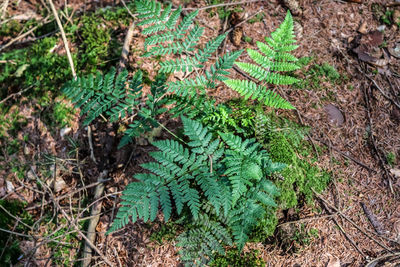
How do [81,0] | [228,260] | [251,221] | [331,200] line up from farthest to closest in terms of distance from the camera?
[81,0] → [331,200] → [228,260] → [251,221]

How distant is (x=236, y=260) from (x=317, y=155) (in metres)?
1.61

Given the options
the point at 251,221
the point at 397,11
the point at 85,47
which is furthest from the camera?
the point at 85,47

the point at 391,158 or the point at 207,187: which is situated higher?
the point at 207,187

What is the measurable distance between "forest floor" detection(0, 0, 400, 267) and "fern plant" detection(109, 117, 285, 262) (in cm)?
56

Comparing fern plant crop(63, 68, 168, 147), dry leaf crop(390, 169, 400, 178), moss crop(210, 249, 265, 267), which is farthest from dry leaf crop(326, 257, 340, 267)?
fern plant crop(63, 68, 168, 147)

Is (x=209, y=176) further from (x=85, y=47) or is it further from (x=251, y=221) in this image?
(x=85, y=47)

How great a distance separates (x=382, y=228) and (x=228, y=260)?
1.82 meters

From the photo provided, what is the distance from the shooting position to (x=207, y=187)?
2551mm

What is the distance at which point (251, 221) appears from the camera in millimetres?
2633

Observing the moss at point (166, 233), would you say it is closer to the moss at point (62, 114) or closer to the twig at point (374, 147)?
the moss at point (62, 114)

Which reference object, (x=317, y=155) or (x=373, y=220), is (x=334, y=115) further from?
(x=373, y=220)

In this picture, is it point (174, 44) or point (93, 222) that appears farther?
point (93, 222)

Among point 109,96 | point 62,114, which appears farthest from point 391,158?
point 62,114

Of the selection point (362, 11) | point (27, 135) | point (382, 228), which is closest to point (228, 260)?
point (382, 228)
